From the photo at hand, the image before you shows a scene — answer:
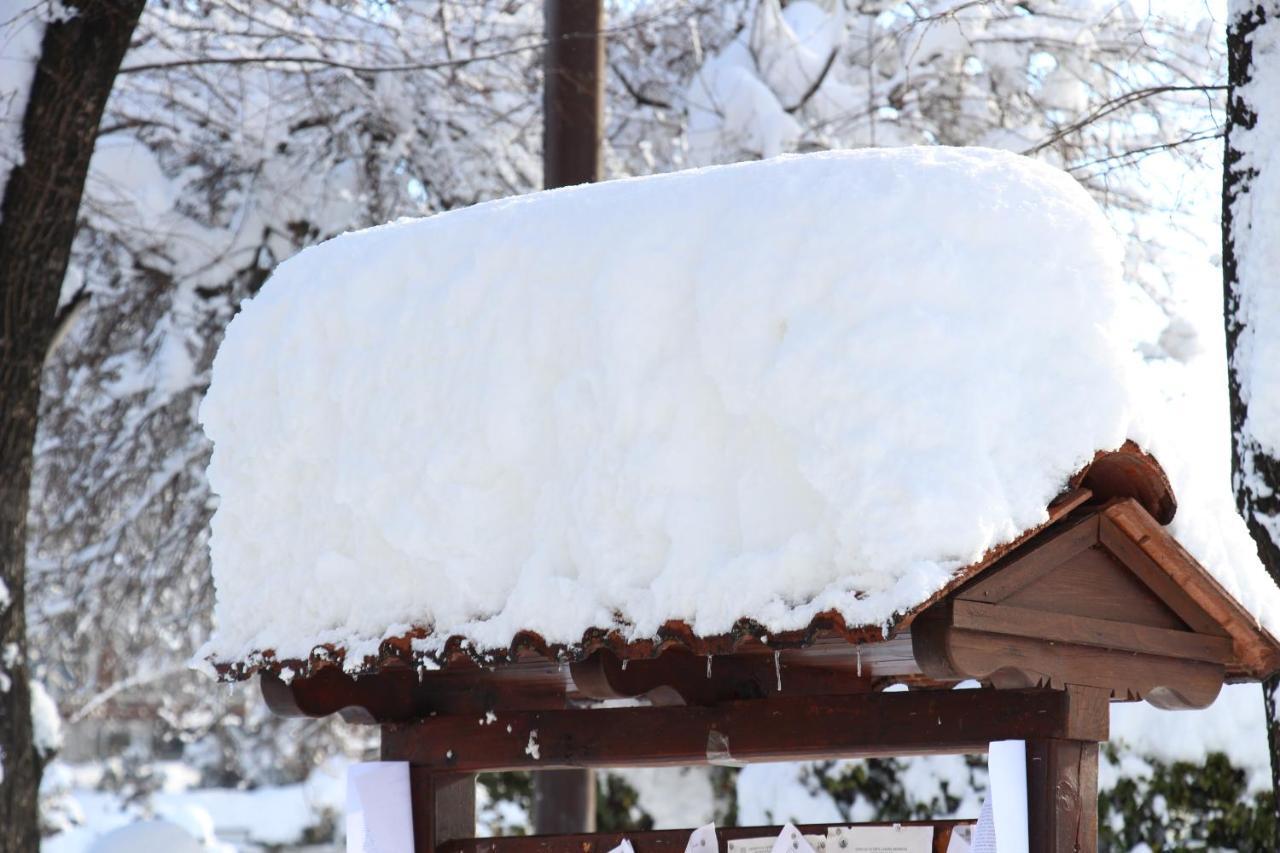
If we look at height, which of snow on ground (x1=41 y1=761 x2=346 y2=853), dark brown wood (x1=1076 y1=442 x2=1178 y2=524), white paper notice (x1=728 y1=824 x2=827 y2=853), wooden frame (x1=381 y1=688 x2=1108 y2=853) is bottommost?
snow on ground (x1=41 y1=761 x2=346 y2=853)

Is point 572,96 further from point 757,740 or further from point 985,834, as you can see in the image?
point 985,834

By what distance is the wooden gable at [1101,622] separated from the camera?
2.69 metres

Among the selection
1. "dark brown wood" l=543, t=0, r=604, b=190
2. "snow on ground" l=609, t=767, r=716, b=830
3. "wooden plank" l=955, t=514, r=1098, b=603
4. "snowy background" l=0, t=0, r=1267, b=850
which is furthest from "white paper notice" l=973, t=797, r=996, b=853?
"snow on ground" l=609, t=767, r=716, b=830

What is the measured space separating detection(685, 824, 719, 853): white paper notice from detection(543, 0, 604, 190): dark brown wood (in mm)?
4004

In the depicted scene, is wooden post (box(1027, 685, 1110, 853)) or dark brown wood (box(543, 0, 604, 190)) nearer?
wooden post (box(1027, 685, 1110, 853))

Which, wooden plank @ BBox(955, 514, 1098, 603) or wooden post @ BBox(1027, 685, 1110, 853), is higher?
wooden plank @ BBox(955, 514, 1098, 603)

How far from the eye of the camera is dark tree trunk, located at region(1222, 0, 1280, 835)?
3.94 meters

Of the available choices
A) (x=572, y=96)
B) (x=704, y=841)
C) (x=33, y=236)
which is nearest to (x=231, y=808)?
(x=572, y=96)

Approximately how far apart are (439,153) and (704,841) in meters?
5.51

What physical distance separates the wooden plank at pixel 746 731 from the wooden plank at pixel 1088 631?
150mm

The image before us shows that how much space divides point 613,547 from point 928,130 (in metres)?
5.84

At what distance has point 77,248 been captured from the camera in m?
8.28

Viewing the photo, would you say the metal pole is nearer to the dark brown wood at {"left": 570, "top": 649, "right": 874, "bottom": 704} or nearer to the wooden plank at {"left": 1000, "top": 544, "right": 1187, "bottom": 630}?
the dark brown wood at {"left": 570, "top": 649, "right": 874, "bottom": 704}

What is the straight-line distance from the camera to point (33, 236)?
19.3 ft
